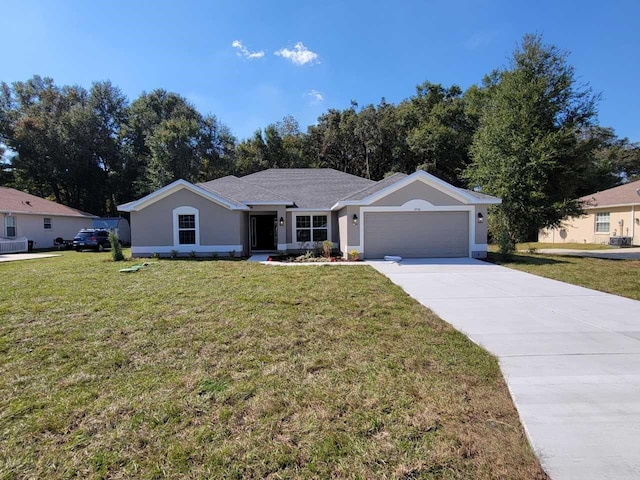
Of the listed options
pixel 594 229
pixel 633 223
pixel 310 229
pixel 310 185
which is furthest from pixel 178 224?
pixel 594 229

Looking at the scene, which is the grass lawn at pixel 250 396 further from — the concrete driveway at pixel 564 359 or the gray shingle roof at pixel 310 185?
the gray shingle roof at pixel 310 185

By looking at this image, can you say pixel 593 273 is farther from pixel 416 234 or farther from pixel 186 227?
pixel 186 227

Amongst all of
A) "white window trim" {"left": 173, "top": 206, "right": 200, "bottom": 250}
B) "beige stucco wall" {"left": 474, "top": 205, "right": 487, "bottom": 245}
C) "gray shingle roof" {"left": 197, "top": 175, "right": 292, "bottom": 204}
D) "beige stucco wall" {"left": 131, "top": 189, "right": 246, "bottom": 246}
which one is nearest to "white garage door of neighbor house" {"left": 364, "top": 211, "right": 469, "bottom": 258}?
"beige stucco wall" {"left": 474, "top": 205, "right": 487, "bottom": 245}

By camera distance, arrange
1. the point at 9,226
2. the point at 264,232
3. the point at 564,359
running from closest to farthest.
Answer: the point at 564,359, the point at 264,232, the point at 9,226

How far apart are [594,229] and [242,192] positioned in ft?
82.2

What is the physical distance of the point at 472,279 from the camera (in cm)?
949

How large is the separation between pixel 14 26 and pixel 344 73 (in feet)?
60.4

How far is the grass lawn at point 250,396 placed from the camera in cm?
235

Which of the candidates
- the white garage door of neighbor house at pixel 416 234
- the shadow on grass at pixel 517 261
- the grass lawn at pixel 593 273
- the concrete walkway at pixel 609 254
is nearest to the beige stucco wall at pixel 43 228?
the white garage door of neighbor house at pixel 416 234

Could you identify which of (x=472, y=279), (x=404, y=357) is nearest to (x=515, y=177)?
(x=472, y=279)

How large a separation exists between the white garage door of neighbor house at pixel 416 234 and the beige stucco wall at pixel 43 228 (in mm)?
22796

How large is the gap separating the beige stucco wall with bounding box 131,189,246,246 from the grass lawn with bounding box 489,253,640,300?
11579 mm

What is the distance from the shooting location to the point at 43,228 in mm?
23922

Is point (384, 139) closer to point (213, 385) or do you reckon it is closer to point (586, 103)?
point (586, 103)
